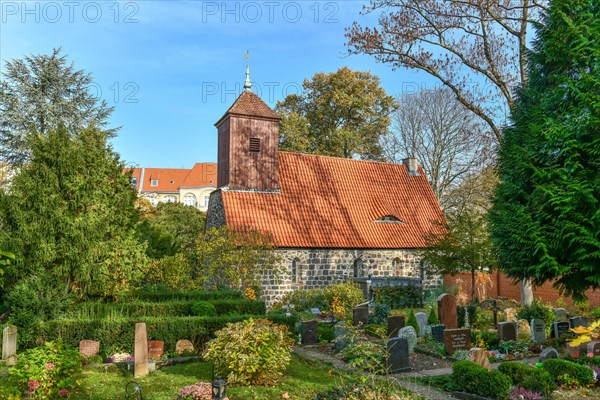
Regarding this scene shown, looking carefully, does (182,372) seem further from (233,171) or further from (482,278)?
(482,278)

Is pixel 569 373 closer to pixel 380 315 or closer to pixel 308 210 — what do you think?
pixel 380 315

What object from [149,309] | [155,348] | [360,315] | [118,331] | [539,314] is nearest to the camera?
[155,348]

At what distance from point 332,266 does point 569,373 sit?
1393 centimetres

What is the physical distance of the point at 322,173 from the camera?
86.0ft

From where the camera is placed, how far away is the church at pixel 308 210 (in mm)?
22469

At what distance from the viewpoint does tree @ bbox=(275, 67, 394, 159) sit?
3384 centimetres

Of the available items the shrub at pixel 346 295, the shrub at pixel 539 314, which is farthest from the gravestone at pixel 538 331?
the shrub at pixel 346 295

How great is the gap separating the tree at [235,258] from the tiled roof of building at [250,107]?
6.09 metres

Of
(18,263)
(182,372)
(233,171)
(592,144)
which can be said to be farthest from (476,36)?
(18,263)

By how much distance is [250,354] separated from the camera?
958cm

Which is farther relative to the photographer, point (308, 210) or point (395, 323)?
point (308, 210)

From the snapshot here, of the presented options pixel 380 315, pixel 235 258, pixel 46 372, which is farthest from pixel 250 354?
pixel 235 258

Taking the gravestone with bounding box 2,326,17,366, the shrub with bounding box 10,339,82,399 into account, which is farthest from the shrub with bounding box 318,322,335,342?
the gravestone with bounding box 2,326,17,366

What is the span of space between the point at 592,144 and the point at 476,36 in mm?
10037
